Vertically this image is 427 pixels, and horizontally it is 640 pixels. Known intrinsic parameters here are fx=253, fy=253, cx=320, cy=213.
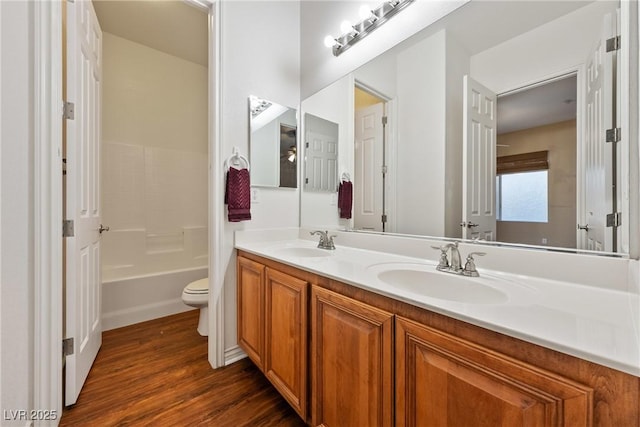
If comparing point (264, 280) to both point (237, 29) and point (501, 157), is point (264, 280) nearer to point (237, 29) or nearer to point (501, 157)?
point (501, 157)

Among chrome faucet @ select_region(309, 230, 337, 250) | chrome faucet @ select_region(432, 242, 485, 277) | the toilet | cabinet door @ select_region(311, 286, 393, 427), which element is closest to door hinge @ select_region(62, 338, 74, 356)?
the toilet

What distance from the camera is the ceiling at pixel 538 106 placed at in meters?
0.92

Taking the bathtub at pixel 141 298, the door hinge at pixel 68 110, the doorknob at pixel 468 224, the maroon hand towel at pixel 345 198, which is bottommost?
the bathtub at pixel 141 298

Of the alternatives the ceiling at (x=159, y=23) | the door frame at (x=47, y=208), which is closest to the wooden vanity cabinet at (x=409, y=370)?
the door frame at (x=47, y=208)

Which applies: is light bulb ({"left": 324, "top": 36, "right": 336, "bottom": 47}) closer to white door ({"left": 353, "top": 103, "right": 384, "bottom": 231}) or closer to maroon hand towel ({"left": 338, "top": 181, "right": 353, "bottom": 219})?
white door ({"left": 353, "top": 103, "right": 384, "bottom": 231})

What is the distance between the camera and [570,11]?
904 millimetres

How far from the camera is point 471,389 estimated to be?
60 centimetres

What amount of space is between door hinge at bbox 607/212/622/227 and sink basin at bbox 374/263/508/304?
44 cm

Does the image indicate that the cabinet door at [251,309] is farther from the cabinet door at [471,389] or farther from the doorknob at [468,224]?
the doorknob at [468,224]

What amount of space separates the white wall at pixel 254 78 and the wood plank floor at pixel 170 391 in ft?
0.88

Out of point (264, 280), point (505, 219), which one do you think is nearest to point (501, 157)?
point (505, 219)

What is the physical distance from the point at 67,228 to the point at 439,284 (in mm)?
1808

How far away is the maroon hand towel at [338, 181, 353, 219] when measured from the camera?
5.73 ft

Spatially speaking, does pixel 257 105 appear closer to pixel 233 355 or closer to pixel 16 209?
pixel 16 209
